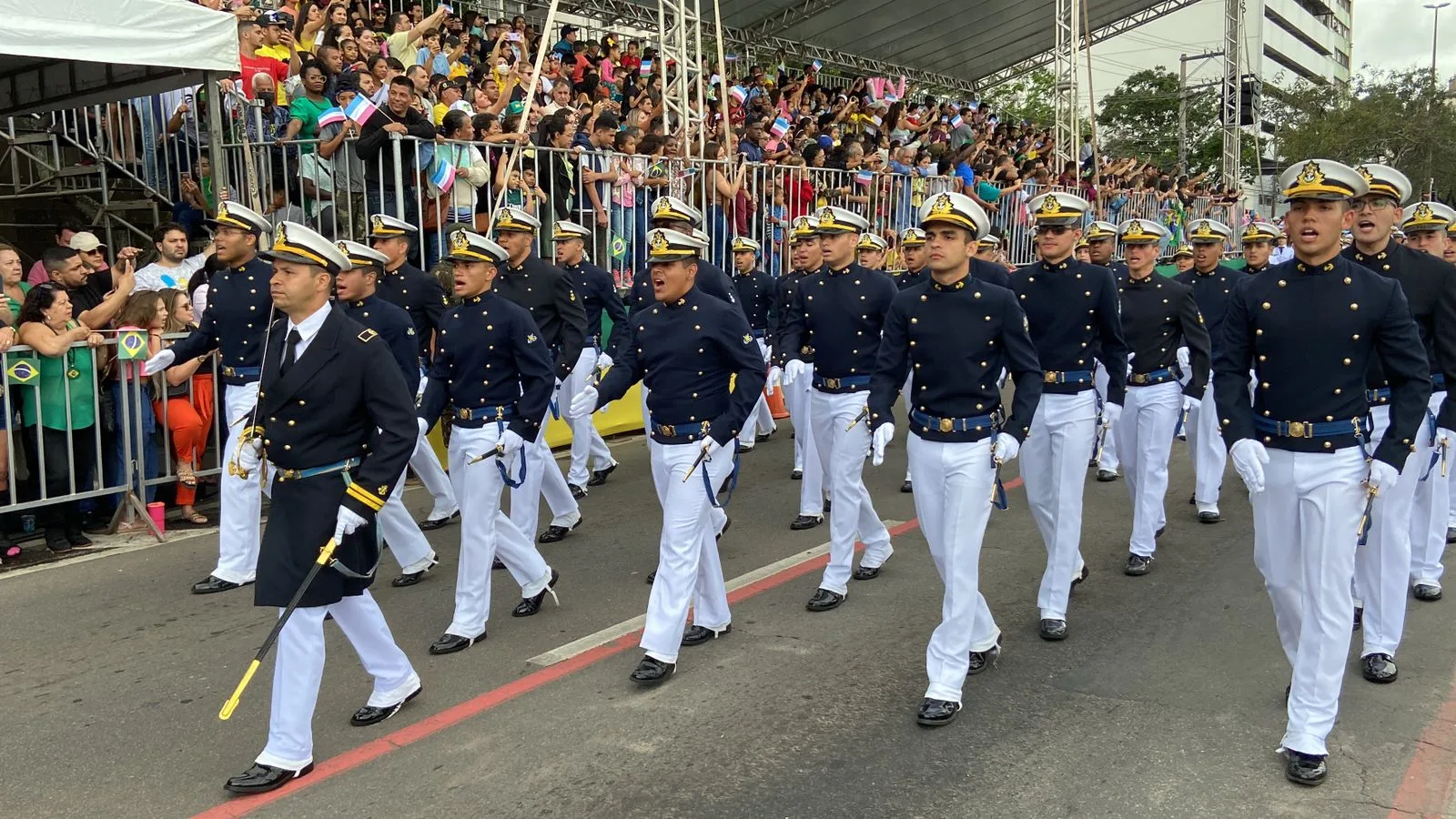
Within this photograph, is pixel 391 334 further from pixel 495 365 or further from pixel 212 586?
pixel 212 586

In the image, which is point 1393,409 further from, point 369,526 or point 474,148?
point 474,148

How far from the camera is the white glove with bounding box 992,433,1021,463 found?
4984 millimetres

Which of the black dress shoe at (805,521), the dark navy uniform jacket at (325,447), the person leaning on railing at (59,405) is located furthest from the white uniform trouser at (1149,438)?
the person leaning on railing at (59,405)

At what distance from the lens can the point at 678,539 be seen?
5.48 m

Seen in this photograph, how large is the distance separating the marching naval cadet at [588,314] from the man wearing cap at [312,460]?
4.95 meters

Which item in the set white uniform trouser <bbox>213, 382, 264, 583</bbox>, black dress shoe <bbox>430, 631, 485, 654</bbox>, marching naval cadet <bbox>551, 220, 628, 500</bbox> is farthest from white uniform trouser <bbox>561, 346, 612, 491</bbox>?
black dress shoe <bbox>430, 631, 485, 654</bbox>

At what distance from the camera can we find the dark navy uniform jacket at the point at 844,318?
743cm

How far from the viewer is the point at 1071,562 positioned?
6078 mm

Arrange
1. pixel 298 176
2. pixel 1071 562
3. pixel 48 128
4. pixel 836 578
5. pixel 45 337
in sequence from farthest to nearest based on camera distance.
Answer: pixel 48 128 < pixel 298 176 < pixel 45 337 < pixel 836 578 < pixel 1071 562

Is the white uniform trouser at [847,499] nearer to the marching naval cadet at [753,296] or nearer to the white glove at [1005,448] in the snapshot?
the white glove at [1005,448]

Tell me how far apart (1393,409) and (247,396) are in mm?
6089

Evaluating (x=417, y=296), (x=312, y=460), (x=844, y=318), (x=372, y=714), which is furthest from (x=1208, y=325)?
(x=312, y=460)

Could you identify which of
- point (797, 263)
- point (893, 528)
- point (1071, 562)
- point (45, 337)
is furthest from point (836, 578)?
point (45, 337)

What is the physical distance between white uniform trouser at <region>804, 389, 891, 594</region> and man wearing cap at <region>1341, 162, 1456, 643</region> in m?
2.56
